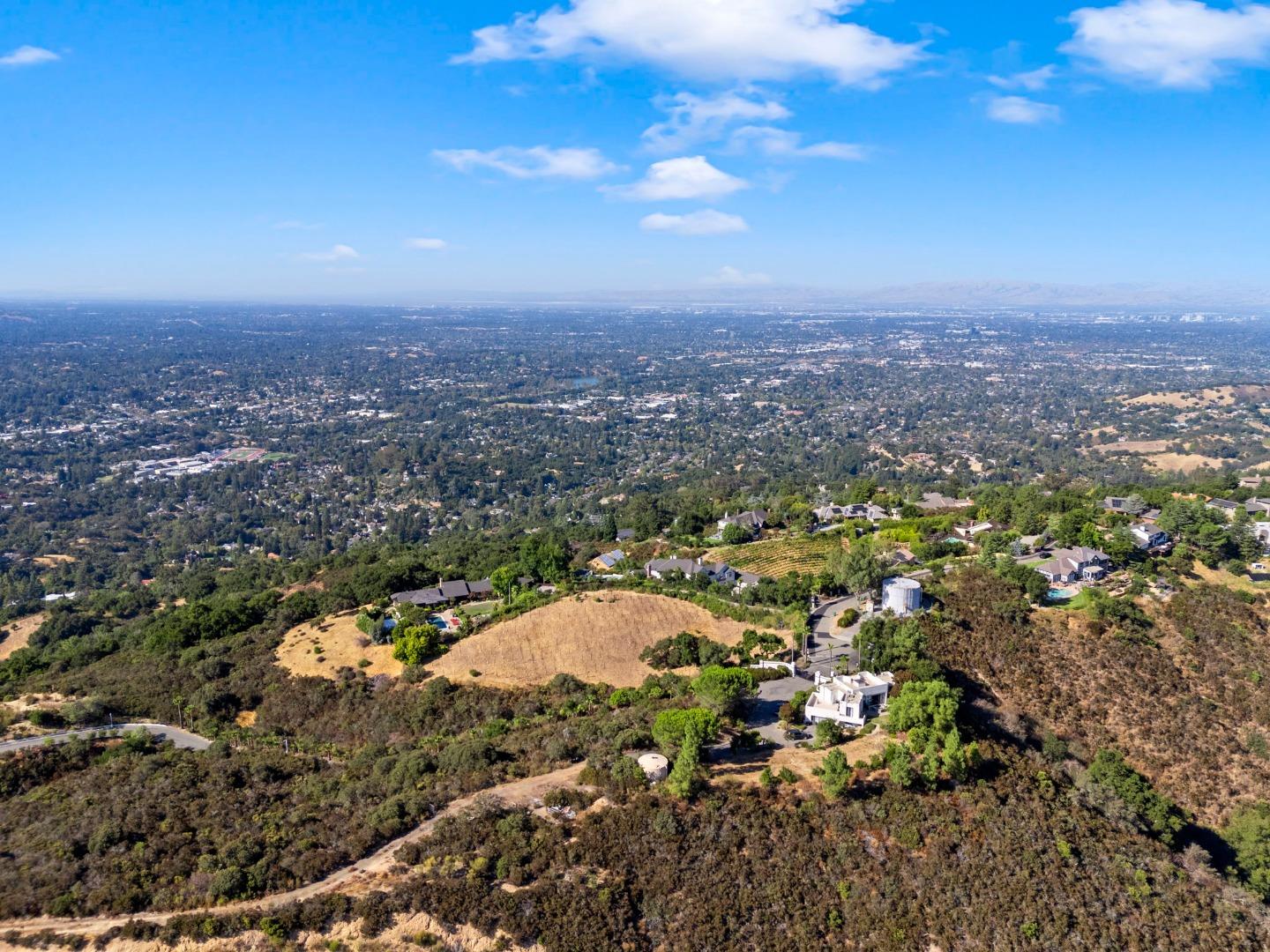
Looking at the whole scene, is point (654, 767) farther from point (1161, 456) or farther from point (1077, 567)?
point (1161, 456)

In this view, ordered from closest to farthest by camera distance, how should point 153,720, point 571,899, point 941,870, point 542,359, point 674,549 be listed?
point 571,899 < point 941,870 < point 153,720 < point 674,549 < point 542,359

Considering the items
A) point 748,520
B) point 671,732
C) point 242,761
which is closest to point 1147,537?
point 748,520

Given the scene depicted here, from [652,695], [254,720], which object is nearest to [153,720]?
[254,720]

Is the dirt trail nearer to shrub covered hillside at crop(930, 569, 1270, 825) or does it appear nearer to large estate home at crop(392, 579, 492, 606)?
shrub covered hillside at crop(930, 569, 1270, 825)

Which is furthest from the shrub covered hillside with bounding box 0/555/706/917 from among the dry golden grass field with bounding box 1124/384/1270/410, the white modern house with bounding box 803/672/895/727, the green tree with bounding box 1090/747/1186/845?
the dry golden grass field with bounding box 1124/384/1270/410

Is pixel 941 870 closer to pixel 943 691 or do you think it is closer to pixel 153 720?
pixel 943 691

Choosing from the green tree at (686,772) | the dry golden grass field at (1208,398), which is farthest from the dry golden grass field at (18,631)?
the dry golden grass field at (1208,398)
